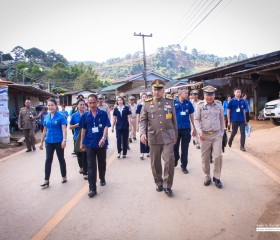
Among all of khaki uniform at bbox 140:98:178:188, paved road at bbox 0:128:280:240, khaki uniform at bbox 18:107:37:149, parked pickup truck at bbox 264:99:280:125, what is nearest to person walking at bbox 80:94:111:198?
paved road at bbox 0:128:280:240

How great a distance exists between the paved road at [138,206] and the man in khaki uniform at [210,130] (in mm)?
442

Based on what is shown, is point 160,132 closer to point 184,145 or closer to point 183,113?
point 184,145

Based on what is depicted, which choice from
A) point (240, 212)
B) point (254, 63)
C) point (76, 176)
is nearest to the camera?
point (240, 212)

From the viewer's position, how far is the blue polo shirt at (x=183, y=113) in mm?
6656

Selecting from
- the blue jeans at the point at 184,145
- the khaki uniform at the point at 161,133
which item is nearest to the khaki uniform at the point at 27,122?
the blue jeans at the point at 184,145

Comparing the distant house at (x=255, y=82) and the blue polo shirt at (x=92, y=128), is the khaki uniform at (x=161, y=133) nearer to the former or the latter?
the blue polo shirt at (x=92, y=128)

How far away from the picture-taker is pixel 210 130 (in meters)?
5.57

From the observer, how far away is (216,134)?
5566mm

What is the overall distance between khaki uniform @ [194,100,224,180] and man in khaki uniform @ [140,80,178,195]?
2.36 ft

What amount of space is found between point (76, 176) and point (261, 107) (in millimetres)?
15721

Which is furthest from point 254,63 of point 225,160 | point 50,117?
point 50,117

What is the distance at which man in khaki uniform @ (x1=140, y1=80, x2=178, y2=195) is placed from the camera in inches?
203

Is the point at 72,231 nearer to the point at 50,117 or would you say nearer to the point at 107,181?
the point at 107,181

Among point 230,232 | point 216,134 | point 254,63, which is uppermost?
point 254,63
